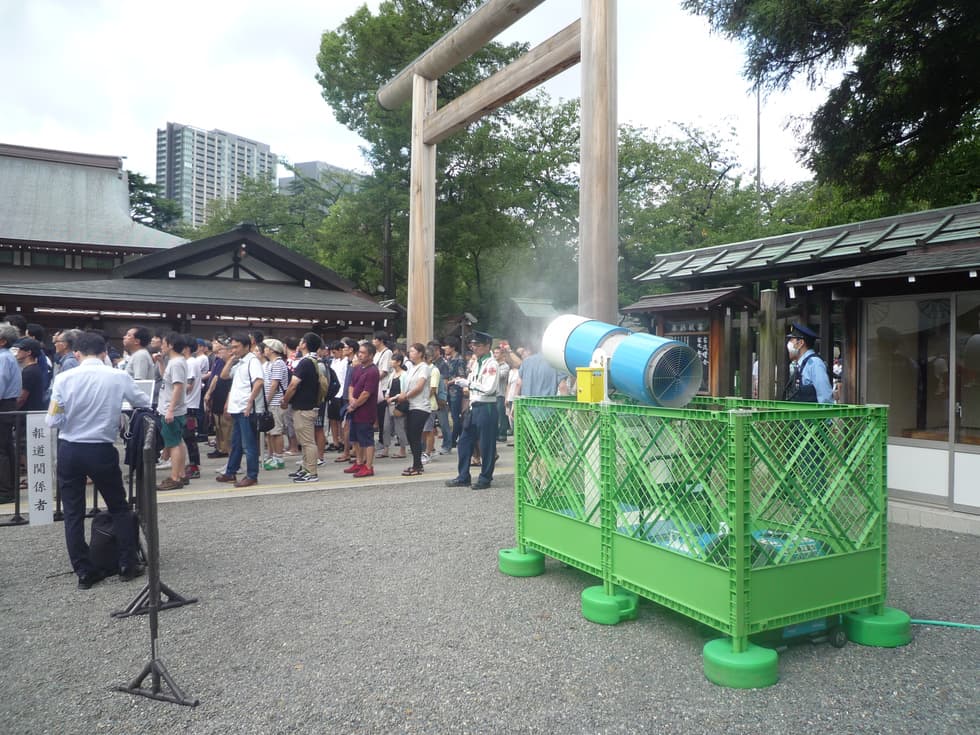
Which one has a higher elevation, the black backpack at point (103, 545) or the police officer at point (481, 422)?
the police officer at point (481, 422)

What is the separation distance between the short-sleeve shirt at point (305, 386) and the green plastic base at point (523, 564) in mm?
4178

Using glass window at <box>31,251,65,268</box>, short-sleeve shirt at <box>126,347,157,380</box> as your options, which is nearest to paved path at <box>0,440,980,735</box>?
short-sleeve shirt at <box>126,347,157,380</box>

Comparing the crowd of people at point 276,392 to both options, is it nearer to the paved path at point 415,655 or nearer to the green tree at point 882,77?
the paved path at point 415,655

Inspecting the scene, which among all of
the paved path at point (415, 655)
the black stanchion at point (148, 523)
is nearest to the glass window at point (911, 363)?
the paved path at point (415, 655)

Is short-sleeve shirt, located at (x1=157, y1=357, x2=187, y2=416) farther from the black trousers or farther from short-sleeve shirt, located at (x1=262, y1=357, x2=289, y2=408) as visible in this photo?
the black trousers

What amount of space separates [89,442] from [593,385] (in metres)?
3.49

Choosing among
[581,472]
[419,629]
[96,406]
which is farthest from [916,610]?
[96,406]

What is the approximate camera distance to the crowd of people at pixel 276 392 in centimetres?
779

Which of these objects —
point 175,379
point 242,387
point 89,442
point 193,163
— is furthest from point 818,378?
point 193,163

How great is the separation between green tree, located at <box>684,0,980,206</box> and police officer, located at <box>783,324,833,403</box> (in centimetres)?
635

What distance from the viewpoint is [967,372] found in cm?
657

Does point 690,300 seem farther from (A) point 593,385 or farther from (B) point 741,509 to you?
(B) point 741,509

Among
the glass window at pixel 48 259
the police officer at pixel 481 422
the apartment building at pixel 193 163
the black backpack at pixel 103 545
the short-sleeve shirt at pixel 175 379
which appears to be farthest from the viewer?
the apartment building at pixel 193 163

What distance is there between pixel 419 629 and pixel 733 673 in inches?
68.1
